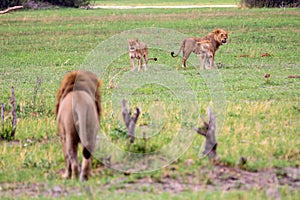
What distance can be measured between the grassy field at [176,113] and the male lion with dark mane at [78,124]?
0.75 feet

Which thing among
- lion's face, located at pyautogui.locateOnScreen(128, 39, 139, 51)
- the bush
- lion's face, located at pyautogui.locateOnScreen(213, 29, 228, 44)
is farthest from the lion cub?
the bush

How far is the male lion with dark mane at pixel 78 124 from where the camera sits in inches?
312

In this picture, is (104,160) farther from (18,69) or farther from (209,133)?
(18,69)

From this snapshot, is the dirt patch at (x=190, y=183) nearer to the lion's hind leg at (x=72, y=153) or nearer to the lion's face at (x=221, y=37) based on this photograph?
the lion's hind leg at (x=72, y=153)

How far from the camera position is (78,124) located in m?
7.95

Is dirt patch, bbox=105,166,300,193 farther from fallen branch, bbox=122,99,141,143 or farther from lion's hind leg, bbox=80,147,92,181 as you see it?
fallen branch, bbox=122,99,141,143

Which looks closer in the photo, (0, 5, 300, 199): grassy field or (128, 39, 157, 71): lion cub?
(0, 5, 300, 199): grassy field

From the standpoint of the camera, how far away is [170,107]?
1266cm

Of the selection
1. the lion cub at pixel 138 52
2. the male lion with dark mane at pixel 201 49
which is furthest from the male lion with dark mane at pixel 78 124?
the male lion with dark mane at pixel 201 49

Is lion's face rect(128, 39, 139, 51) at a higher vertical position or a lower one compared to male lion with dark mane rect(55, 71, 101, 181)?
lower

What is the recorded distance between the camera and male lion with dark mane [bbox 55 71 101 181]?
7934 mm

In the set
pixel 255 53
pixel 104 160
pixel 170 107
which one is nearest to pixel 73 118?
pixel 104 160

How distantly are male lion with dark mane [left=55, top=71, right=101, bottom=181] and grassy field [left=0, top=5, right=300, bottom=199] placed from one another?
230 mm

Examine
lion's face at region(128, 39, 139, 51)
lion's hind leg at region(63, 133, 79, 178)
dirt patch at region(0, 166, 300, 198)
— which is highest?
lion's hind leg at region(63, 133, 79, 178)
